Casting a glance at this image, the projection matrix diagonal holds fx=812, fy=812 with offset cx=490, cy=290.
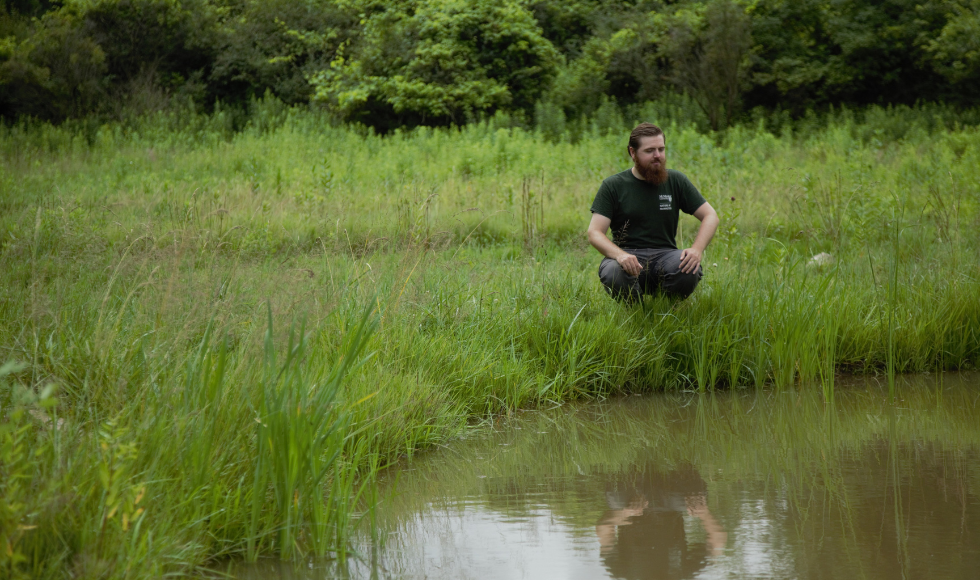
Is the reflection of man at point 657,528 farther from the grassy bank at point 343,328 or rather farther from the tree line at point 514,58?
the tree line at point 514,58

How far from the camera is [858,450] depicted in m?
4.25

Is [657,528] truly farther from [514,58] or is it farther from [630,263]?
[514,58]

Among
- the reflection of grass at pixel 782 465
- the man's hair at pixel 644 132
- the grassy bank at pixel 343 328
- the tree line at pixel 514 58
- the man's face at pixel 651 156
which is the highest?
the tree line at pixel 514 58

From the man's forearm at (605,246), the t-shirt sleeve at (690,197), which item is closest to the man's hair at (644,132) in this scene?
the t-shirt sleeve at (690,197)

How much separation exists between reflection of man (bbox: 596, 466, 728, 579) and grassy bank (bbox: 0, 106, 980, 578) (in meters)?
1.03

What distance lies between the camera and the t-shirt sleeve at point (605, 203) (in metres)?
5.84

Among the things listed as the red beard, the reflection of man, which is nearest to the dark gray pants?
the red beard

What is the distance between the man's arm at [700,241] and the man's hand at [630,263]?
30 cm

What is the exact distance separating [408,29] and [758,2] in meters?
9.06

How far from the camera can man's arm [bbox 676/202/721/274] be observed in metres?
5.38

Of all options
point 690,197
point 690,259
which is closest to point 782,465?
point 690,259

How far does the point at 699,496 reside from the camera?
12.0 ft

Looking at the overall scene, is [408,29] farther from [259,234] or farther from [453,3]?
[259,234]

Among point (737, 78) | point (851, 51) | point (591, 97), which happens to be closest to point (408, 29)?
point (591, 97)
